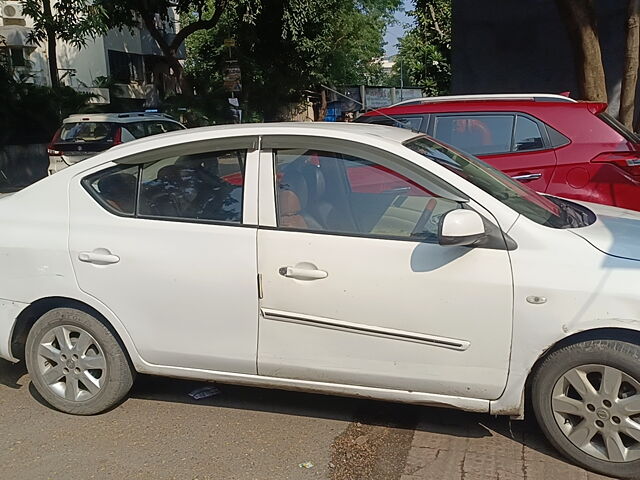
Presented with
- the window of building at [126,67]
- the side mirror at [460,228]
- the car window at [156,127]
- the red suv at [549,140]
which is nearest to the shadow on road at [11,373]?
the side mirror at [460,228]

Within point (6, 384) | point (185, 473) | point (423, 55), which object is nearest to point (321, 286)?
point (185, 473)

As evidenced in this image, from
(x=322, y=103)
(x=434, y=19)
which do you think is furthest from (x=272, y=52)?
(x=322, y=103)

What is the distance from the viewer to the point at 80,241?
148 inches

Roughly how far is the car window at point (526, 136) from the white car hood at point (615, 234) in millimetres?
2327

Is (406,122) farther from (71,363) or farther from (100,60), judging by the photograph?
(100,60)

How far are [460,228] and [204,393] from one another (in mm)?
2092

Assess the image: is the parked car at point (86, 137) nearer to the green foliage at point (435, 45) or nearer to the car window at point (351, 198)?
the car window at point (351, 198)

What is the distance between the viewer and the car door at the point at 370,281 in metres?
3.22

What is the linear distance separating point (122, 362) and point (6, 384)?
117 cm

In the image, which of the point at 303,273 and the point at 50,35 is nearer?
the point at 303,273

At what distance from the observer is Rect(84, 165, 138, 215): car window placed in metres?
3.80

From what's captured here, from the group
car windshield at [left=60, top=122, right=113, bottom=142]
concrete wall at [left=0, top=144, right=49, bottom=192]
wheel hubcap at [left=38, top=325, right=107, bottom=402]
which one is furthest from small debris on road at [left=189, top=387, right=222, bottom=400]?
concrete wall at [left=0, top=144, right=49, bottom=192]

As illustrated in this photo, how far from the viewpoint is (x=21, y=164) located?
17.6 m

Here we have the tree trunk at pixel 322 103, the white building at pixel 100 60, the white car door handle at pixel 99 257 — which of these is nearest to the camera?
the white car door handle at pixel 99 257
